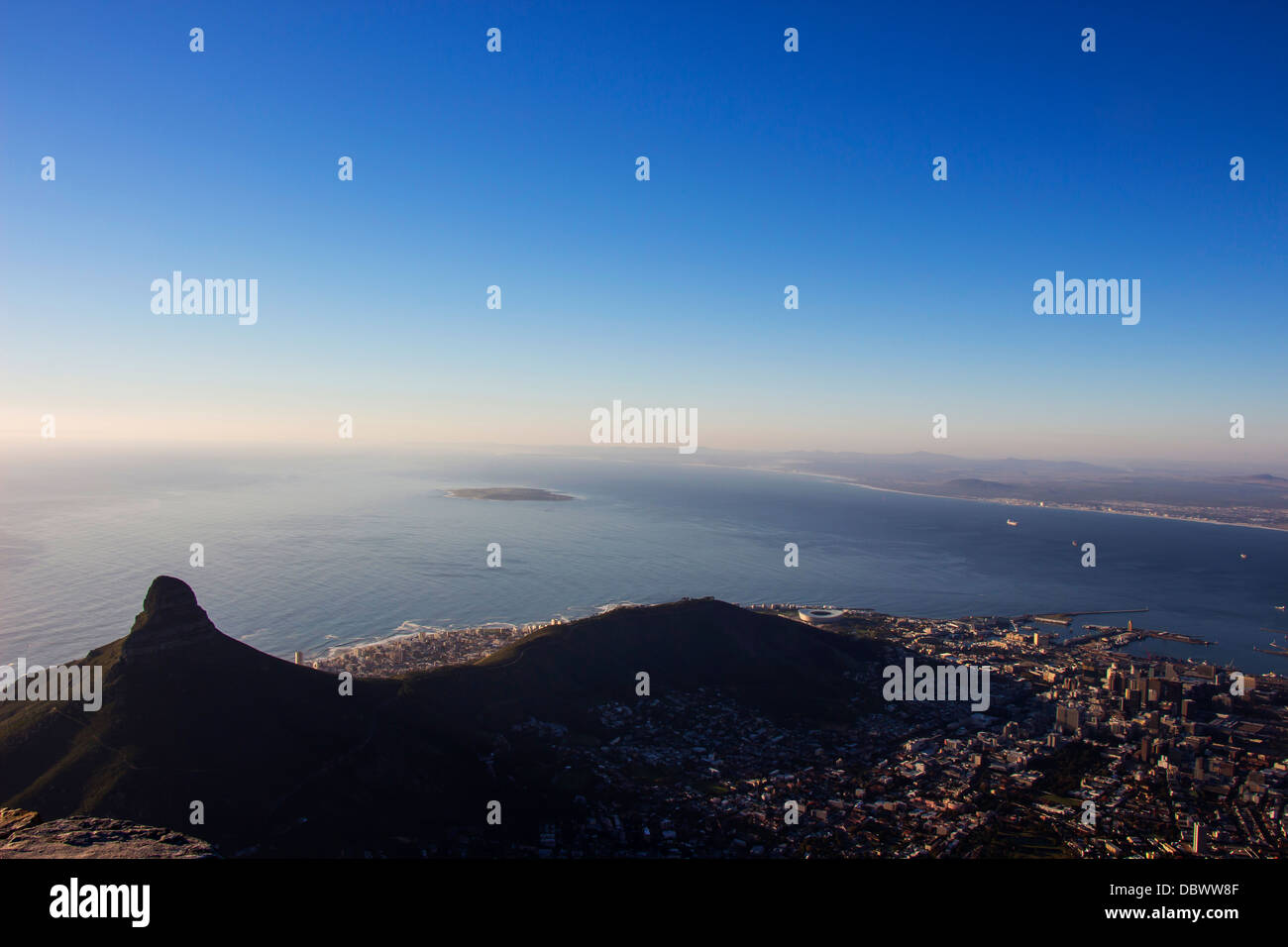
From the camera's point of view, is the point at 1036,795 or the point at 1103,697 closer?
the point at 1036,795

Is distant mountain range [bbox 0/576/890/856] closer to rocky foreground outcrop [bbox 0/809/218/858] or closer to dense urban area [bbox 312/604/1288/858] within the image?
dense urban area [bbox 312/604/1288/858]

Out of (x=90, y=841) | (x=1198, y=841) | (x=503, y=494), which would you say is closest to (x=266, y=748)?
(x=90, y=841)

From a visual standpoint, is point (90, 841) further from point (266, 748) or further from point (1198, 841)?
point (1198, 841)
